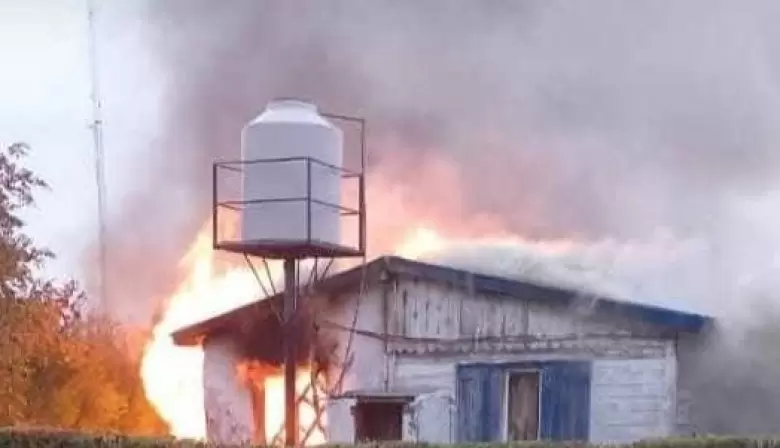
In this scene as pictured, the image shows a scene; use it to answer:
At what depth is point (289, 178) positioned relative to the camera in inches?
700

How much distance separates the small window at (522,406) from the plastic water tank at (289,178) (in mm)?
2909

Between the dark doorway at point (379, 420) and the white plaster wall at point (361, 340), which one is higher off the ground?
the white plaster wall at point (361, 340)

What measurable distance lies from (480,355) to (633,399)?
1971 mm

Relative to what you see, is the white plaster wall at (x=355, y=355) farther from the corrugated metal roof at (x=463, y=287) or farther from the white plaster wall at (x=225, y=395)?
the white plaster wall at (x=225, y=395)

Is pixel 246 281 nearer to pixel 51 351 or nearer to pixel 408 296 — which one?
pixel 408 296

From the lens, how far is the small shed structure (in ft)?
56.1

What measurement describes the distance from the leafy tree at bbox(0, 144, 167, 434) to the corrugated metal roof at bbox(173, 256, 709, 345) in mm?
2628

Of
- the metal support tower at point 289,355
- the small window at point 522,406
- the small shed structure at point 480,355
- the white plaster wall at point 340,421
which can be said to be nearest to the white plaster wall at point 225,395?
the small shed structure at point 480,355

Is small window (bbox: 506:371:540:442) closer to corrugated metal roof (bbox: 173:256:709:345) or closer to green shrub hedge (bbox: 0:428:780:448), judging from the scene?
corrugated metal roof (bbox: 173:256:709:345)

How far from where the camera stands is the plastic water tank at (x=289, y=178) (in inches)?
693

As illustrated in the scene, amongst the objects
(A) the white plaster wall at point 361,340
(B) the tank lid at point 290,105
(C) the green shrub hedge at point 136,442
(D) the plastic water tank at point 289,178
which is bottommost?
(C) the green shrub hedge at point 136,442

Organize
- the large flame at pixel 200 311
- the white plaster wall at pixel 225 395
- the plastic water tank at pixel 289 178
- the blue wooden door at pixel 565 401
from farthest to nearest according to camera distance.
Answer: the large flame at pixel 200 311, the white plaster wall at pixel 225 395, the plastic water tank at pixel 289 178, the blue wooden door at pixel 565 401

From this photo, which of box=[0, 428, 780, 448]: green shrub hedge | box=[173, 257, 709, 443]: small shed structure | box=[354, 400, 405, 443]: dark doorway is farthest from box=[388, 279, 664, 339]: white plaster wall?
box=[0, 428, 780, 448]: green shrub hedge

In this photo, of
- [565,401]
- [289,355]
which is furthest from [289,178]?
[565,401]
